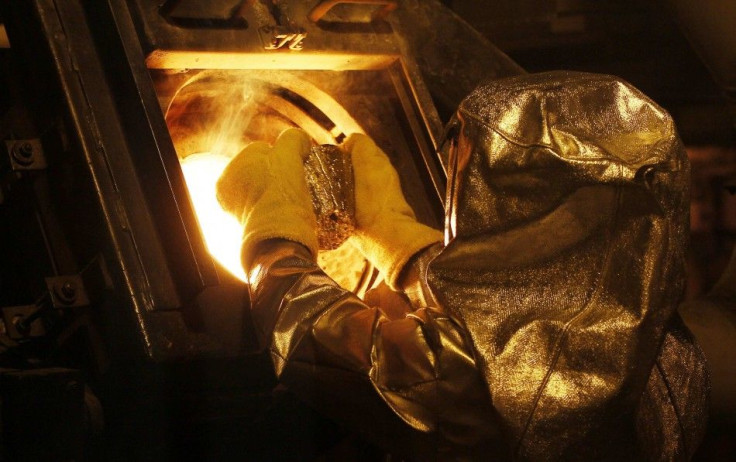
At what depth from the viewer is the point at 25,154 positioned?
142 centimetres

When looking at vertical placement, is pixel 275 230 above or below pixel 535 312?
above

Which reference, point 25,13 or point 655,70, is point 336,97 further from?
point 655,70

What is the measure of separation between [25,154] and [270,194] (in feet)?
1.52

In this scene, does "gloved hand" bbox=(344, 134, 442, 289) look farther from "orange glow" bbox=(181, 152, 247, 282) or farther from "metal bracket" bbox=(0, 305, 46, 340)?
"metal bracket" bbox=(0, 305, 46, 340)

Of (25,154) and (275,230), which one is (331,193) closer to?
(275,230)

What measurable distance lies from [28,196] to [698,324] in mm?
1678

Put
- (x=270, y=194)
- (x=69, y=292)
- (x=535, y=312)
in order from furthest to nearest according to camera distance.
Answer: (x=270, y=194) → (x=69, y=292) → (x=535, y=312)

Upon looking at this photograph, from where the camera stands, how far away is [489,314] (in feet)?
3.88

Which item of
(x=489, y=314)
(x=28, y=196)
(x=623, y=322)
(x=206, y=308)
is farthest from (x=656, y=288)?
(x=28, y=196)

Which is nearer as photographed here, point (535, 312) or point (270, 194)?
point (535, 312)

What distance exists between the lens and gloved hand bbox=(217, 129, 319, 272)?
145 cm

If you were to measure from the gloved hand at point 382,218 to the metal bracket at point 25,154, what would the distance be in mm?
651

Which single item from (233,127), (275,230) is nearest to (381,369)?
(275,230)

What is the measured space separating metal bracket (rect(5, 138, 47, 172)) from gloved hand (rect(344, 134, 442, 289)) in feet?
2.14
